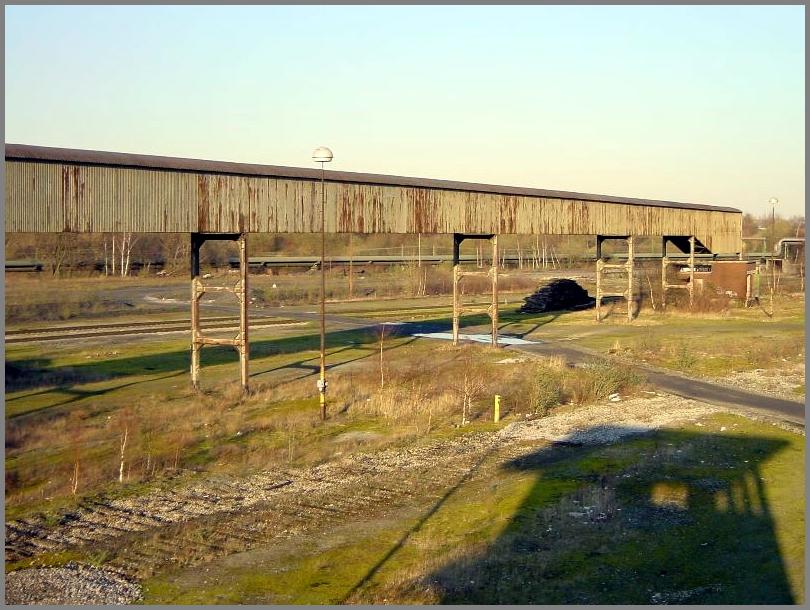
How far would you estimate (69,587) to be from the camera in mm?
14742

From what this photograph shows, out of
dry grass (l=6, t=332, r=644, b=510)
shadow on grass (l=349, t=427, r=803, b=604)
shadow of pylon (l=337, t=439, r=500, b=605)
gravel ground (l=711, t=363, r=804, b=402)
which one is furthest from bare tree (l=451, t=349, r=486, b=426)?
gravel ground (l=711, t=363, r=804, b=402)

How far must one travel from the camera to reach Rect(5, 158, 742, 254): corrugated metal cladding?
2647 centimetres

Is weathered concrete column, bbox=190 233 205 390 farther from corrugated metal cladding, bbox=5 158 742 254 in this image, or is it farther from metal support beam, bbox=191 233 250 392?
corrugated metal cladding, bbox=5 158 742 254

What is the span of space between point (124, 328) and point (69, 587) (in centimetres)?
4081

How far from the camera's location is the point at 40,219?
26.3 meters

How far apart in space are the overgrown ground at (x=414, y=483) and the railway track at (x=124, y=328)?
9702 millimetres

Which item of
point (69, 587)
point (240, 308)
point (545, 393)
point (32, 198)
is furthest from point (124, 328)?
point (69, 587)

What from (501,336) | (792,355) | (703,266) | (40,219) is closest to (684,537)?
(40,219)

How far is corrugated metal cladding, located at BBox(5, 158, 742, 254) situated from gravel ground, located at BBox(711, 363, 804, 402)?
13.6m

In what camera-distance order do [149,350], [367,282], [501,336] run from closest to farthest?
[149,350], [501,336], [367,282]

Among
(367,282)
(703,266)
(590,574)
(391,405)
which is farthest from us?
(367,282)

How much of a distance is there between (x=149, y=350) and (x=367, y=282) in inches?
1994

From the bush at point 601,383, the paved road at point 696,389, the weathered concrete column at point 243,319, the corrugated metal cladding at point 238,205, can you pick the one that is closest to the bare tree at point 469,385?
the bush at point 601,383

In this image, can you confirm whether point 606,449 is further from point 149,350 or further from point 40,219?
point 149,350
